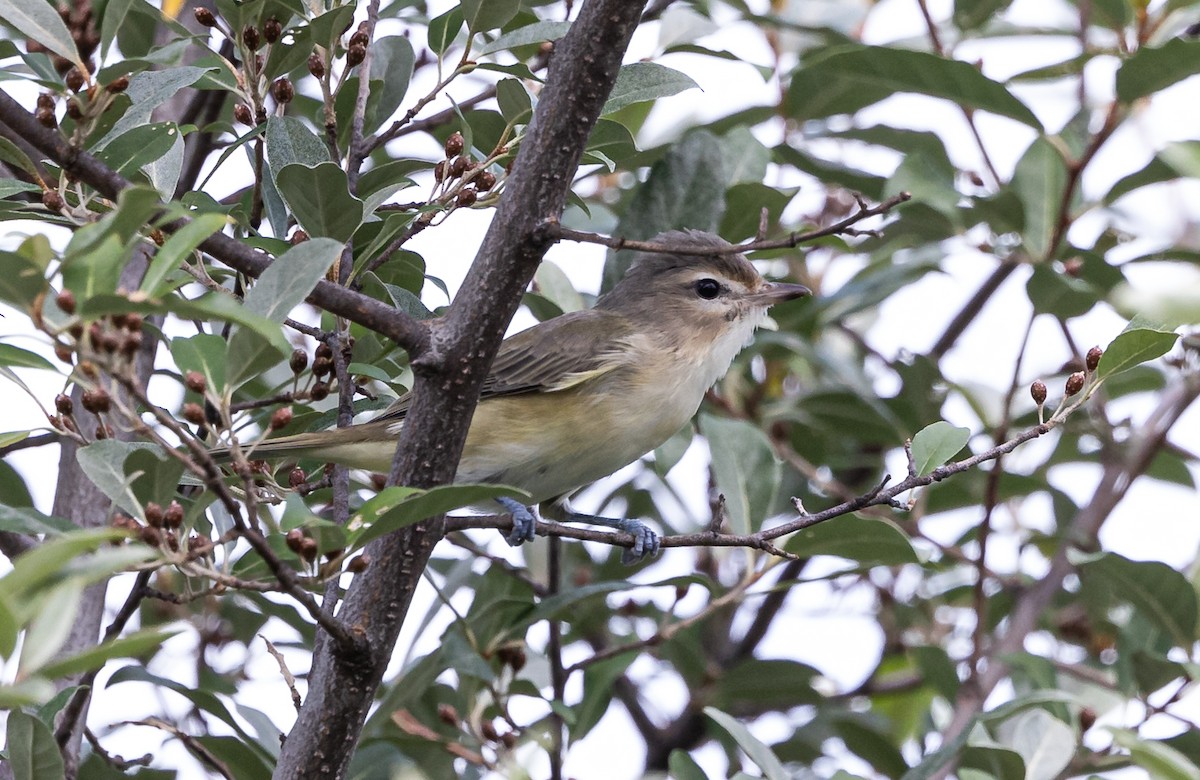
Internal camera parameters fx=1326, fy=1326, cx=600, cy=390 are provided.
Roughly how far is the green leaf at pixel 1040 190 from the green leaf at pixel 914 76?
0.46ft

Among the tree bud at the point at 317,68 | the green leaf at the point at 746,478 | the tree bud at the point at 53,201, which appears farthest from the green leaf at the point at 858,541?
the tree bud at the point at 53,201

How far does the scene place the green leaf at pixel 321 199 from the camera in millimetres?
2863

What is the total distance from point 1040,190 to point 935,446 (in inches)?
79.7

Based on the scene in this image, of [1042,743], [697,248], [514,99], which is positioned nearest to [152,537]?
[697,248]

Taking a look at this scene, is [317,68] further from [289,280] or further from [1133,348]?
[1133,348]

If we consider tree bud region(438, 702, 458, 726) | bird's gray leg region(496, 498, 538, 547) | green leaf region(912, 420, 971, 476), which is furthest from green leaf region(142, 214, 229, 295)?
tree bud region(438, 702, 458, 726)

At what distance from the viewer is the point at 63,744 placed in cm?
325

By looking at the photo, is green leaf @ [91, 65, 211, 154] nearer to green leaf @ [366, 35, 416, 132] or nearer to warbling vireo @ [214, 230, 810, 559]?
green leaf @ [366, 35, 416, 132]

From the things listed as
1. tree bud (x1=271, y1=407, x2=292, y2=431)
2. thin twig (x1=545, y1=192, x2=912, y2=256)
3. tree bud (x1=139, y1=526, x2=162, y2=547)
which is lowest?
tree bud (x1=139, y1=526, x2=162, y2=547)

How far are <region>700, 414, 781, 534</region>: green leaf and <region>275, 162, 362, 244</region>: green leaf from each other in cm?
164

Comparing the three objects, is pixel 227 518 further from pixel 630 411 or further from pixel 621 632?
pixel 621 632

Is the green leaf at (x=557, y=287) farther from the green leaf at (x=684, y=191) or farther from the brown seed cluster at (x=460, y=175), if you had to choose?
the brown seed cluster at (x=460, y=175)

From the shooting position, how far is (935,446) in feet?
9.50

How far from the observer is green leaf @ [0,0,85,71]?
2.86 metres
